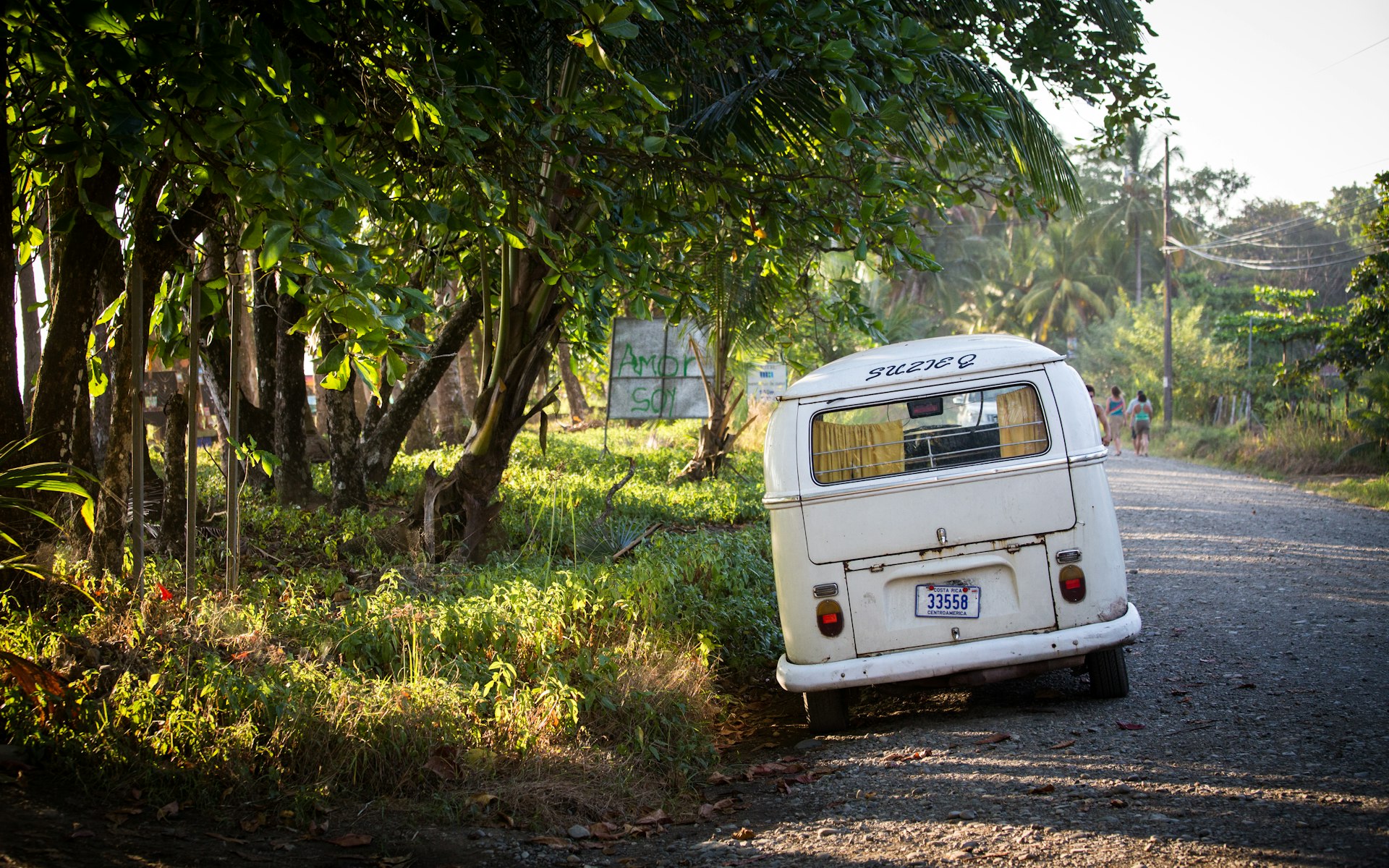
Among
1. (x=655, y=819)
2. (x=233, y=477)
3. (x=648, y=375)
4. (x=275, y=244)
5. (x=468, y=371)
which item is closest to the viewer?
(x=275, y=244)

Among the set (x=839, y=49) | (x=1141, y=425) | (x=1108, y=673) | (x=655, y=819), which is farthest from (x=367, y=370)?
(x=1141, y=425)

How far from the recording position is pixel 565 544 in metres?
9.19

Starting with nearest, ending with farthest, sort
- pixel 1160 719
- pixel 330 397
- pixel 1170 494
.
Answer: pixel 1160 719
pixel 330 397
pixel 1170 494

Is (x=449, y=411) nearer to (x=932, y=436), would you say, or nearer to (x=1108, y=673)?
(x=932, y=436)

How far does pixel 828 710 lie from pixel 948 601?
868 millimetres

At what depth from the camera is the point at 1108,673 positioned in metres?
5.50

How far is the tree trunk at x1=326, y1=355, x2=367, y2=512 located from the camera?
10.6m

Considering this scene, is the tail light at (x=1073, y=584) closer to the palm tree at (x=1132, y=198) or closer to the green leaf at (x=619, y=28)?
the green leaf at (x=619, y=28)

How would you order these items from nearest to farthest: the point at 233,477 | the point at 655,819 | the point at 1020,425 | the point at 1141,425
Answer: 1. the point at 655,819
2. the point at 1020,425
3. the point at 233,477
4. the point at 1141,425

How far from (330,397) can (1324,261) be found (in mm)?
50842

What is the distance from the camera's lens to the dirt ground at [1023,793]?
3623mm

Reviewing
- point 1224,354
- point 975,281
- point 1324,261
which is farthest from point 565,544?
point 1324,261

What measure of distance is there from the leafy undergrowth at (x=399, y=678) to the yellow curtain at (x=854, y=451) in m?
1.34

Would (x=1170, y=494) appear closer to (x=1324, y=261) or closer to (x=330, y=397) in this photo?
(x=330, y=397)
